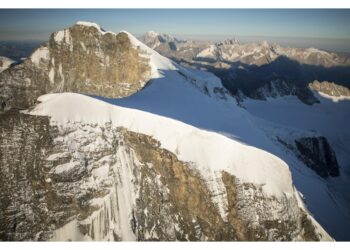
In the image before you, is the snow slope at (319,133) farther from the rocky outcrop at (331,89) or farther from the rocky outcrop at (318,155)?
the rocky outcrop at (331,89)

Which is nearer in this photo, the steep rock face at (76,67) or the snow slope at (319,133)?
the snow slope at (319,133)

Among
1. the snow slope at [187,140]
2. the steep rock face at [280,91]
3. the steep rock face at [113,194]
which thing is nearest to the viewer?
the steep rock face at [113,194]

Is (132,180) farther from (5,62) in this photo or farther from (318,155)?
(5,62)

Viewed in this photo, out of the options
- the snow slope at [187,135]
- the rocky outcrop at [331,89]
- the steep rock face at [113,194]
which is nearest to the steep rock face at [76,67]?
the snow slope at [187,135]

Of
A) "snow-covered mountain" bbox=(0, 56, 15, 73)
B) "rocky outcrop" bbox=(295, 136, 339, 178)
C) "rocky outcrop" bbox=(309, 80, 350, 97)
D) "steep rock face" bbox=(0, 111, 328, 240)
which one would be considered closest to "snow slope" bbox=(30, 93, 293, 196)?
"steep rock face" bbox=(0, 111, 328, 240)

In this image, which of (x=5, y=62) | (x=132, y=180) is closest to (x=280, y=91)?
(x=5, y=62)

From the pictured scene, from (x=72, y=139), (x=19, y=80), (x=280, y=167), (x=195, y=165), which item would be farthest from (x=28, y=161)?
(x=19, y=80)
